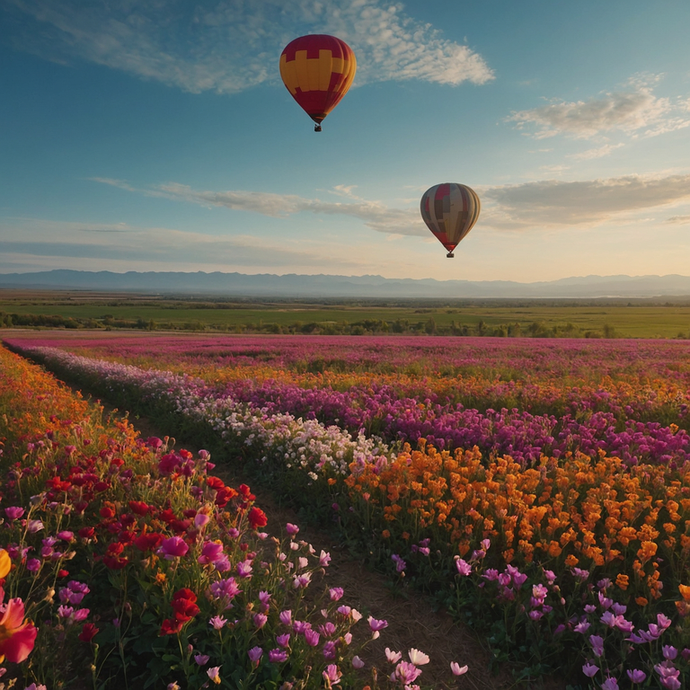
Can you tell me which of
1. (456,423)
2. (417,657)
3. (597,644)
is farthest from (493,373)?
(417,657)

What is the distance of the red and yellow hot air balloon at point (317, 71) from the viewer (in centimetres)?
1583

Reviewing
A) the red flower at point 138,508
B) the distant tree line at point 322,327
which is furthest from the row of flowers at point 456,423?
the distant tree line at point 322,327

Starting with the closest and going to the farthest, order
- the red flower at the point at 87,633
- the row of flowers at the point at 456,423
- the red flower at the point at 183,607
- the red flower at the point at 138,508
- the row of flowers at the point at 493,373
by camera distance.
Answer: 1. the red flower at the point at 183,607
2. the red flower at the point at 87,633
3. the red flower at the point at 138,508
4. the row of flowers at the point at 456,423
5. the row of flowers at the point at 493,373

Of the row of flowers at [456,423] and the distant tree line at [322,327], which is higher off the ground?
the row of flowers at [456,423]

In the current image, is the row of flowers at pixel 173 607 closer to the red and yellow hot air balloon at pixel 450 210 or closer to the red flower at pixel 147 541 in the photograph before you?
the red flower at pixel 147 541

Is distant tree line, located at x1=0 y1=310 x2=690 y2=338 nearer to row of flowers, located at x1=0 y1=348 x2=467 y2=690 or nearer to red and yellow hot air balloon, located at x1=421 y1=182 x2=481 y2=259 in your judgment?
red and yellow hot air balloon, located at x1=421 y1=182 x2=481 y2=259

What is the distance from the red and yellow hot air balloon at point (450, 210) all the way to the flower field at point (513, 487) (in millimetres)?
12324

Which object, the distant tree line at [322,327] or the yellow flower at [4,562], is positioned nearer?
the yellow flower at [4,562]

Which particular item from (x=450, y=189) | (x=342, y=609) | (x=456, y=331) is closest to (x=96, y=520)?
(x=342, y=609)

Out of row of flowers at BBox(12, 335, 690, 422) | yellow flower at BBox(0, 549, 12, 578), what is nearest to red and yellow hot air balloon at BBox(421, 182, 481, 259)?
row of flowers at BBox(12, 335, 690, 422)

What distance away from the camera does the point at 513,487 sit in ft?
13.9

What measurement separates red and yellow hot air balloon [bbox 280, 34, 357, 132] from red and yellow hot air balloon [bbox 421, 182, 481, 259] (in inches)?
320

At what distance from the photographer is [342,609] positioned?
2.60 metres

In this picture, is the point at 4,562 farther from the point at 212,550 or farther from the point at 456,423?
the point at 456,423
